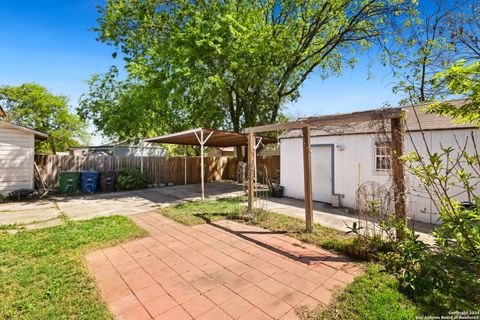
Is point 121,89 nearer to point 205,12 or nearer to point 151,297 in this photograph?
point 205,12

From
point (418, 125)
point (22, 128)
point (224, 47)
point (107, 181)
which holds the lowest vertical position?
point (107, 181)

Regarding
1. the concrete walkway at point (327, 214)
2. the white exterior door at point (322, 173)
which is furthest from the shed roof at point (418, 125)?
the concrete walkway at point (327, 214)

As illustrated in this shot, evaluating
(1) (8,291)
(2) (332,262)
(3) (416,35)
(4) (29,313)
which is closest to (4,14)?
(1) (8,291)

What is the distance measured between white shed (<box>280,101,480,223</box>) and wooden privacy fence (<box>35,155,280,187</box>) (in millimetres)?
1474

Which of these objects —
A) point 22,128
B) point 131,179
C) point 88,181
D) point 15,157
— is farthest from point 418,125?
point 15,157

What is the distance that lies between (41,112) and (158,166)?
19.2m

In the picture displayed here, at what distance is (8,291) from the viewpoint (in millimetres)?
2902

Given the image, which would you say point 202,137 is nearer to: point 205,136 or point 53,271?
point 205,136

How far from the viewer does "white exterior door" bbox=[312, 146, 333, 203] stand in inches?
325

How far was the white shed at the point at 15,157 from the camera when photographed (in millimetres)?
8758

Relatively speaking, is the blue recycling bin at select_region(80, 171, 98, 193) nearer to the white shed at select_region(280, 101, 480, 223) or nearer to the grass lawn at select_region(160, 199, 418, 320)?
the white shed at select_region(280, 101, 480, 223)

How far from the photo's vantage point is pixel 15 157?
354 inches

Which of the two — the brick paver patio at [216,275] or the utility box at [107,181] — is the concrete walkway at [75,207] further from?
the brick paver patio at [216,275]

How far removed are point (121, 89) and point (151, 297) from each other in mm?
15254
